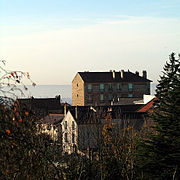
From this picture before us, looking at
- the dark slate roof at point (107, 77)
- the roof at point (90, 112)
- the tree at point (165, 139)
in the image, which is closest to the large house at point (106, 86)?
the dark slate roof at point (107, 77)

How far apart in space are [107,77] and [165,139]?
70926mm

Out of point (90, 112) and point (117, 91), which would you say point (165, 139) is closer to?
point (90, 112)

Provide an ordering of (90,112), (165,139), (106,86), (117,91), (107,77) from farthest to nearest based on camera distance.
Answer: (117,91) < (107,77) < (106,86) < (90,112) < (165,139)

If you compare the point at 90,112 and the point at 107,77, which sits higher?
the point at 107,77

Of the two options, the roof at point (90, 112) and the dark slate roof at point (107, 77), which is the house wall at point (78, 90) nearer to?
the dark slate roof at point (107, 77)

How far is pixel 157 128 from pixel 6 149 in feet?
29.7

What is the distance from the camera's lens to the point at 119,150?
552 inches

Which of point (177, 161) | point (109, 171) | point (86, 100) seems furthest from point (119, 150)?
point (86, 100)

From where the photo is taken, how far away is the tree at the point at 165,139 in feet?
45.9

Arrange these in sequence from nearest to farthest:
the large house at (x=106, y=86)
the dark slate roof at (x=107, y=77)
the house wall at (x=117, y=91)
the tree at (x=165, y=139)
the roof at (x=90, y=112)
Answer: the tree at (x=165, y=139)
the roof at (x=90, y=112)
the large house at (x=106, y=86)
the house wall at (x=117, y=91)
the dark slate roof at (x=107, y=77)

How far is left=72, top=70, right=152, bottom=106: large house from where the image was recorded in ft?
269

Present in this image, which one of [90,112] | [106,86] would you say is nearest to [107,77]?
[106,86]

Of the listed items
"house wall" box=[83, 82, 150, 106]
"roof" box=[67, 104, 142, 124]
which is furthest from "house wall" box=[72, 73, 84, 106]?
"roof" box=[67, 104, 142, 124]

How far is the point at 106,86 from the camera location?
84.4 m
